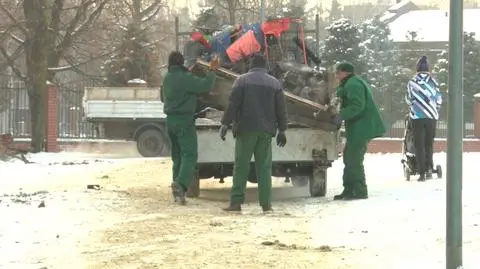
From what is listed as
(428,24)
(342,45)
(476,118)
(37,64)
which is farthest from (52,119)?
(428,24)

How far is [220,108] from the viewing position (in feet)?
35.3

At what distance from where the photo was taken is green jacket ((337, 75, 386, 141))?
999 cm

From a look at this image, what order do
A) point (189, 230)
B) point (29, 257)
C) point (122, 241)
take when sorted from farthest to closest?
point (189, 230) < point (122, 241) < point (29, 257)

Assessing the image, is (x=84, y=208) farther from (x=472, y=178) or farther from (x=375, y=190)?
(x=472, y=178)

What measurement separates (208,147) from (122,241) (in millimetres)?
3302

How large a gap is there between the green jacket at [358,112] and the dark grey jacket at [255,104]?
130cm

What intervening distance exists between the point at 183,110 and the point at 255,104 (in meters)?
1.27

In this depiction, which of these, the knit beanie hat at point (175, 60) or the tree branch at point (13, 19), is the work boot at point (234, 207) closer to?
the knit beanie hat at point (175, 60)

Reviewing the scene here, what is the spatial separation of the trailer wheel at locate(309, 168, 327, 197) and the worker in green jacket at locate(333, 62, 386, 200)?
1.88 feet

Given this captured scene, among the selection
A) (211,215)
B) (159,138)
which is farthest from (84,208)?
(159,138)

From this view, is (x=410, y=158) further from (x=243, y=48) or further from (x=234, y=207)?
(x=234, y=207)

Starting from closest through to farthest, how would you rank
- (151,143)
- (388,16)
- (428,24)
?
(151,143)
(428,24)
(388,16)

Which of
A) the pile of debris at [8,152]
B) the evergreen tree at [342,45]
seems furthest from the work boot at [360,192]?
the evergreen tree at [342,45]

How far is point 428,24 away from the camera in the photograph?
Result: 70938mm
